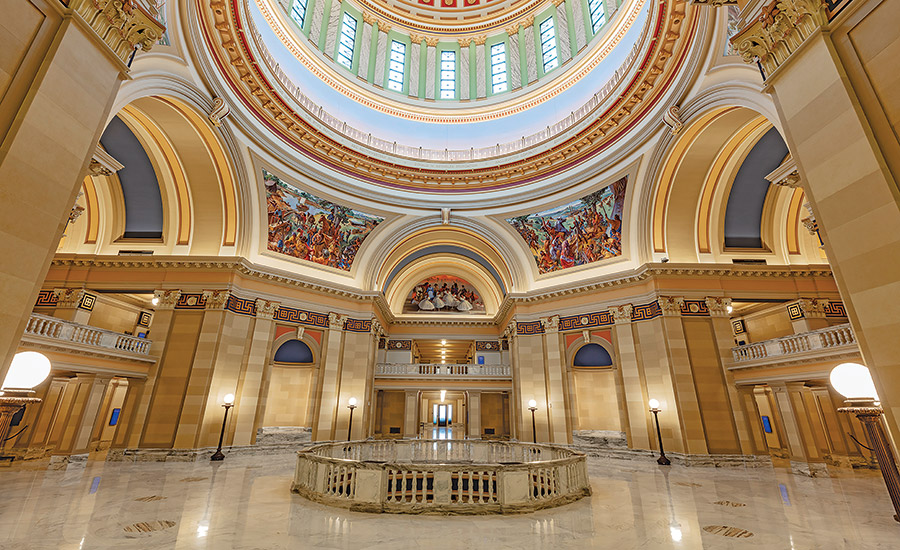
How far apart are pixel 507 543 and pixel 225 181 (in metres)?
15.2

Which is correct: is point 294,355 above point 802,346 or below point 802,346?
above

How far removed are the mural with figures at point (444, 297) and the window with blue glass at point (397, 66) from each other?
1245 centimetres

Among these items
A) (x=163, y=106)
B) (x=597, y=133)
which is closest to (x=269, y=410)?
(x=163, y=106)

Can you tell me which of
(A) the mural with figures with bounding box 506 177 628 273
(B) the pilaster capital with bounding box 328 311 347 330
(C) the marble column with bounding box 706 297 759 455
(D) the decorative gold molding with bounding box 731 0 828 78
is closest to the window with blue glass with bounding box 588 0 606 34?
(A) the mural with figures with bounding box 506 177 628 273

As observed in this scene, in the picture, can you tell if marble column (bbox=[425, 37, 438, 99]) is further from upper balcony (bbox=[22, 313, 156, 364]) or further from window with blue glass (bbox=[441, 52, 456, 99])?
upper balcony (bbox=[22, 313, 156, 364])

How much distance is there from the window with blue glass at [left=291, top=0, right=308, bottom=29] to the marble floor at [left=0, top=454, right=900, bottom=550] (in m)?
18.5

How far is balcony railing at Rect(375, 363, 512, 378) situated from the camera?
21047 mm

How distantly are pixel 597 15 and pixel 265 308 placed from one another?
20.3m

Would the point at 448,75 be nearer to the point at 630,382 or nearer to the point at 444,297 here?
the point at 444,297

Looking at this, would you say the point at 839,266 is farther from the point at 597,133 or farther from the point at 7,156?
the point at 597,133

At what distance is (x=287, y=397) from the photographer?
718 inches

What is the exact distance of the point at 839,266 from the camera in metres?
4.21

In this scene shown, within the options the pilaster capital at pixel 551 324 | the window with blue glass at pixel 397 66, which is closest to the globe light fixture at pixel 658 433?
the pilaster capital at pixel 551 324

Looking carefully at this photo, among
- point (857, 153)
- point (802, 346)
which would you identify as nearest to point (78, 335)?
point (857, 153)
